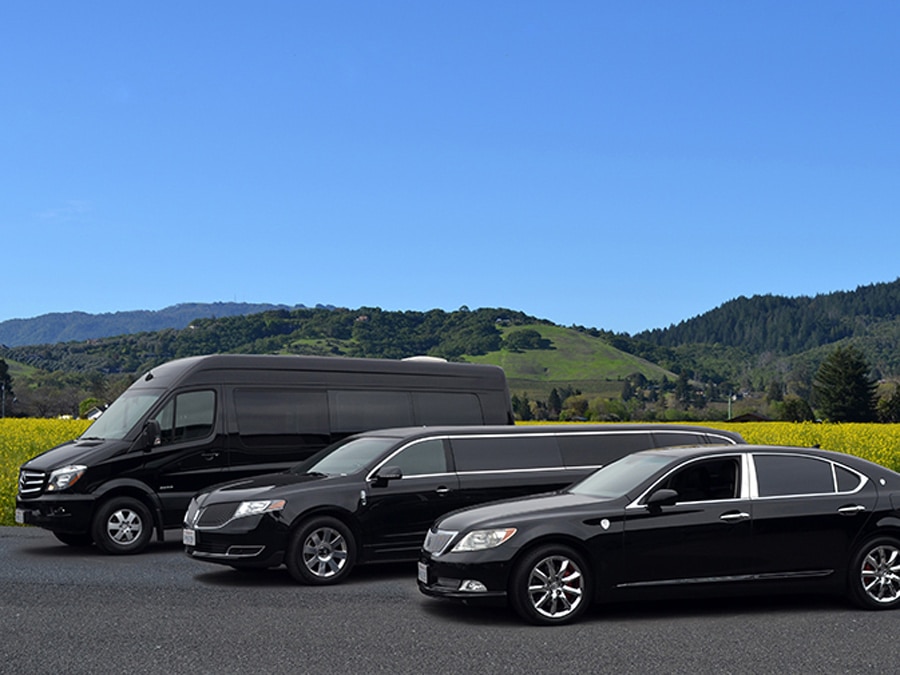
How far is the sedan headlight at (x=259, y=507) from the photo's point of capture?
37.7 feet

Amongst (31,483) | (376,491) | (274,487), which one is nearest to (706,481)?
(376,491)

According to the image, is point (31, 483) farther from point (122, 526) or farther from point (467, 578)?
point (467, 578)

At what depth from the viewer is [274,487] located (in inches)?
463

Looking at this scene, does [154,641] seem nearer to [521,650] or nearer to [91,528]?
→ [521,650]

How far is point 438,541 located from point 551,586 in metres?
1.04

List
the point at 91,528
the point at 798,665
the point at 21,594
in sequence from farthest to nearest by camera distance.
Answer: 1. the point at 91,528
2. the point at 21,594
3. the point at 798,665

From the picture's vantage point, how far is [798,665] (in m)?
7.71

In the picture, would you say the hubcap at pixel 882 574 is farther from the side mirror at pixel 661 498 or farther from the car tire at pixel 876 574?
the side mirror at pixel 661 498

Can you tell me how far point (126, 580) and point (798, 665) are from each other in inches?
273

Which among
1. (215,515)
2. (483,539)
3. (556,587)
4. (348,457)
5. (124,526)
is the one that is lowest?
(556,587)

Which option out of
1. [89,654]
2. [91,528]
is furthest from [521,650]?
[91,528]

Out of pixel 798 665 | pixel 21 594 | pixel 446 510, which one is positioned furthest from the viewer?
pixel 446 510

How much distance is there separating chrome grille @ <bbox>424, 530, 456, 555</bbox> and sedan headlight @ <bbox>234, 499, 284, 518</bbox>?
86.2 inches

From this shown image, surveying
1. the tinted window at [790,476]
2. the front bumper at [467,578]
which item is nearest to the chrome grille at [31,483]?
the front bumper at [467,578]
